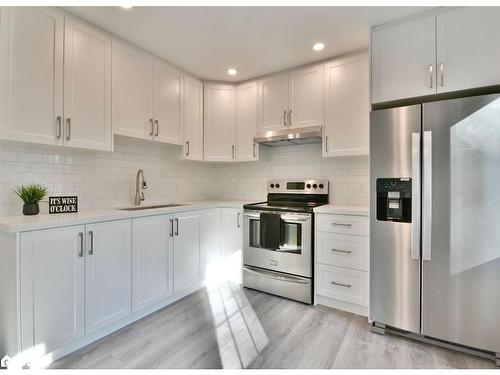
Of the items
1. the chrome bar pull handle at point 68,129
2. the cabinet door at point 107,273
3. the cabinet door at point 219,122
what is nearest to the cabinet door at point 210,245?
the cabinet door at point 219,122

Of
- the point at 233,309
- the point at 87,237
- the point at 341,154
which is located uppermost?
the point at 341,154

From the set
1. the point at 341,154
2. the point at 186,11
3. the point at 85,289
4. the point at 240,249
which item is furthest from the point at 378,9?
the point at 85,289

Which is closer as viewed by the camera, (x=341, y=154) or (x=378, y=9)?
(x=378, y=9)

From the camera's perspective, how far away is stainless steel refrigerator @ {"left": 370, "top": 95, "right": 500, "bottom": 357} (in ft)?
5.39

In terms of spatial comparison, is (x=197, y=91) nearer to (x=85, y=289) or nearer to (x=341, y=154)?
(x=341, y=154)

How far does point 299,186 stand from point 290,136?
2.17ft

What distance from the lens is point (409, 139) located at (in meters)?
1.86

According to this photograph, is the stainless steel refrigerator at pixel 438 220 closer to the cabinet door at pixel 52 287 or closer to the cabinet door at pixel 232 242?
the cabinet door at pixel 232 242

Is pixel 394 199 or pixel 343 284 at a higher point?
pixel 394 199

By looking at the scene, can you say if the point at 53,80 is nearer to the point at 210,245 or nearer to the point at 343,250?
the point at 210,245

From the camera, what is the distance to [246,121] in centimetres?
327

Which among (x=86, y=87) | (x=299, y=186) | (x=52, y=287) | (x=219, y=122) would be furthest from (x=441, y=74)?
(x=52, y=287)

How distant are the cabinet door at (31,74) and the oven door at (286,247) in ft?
6.41

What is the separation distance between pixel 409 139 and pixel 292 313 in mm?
1761
